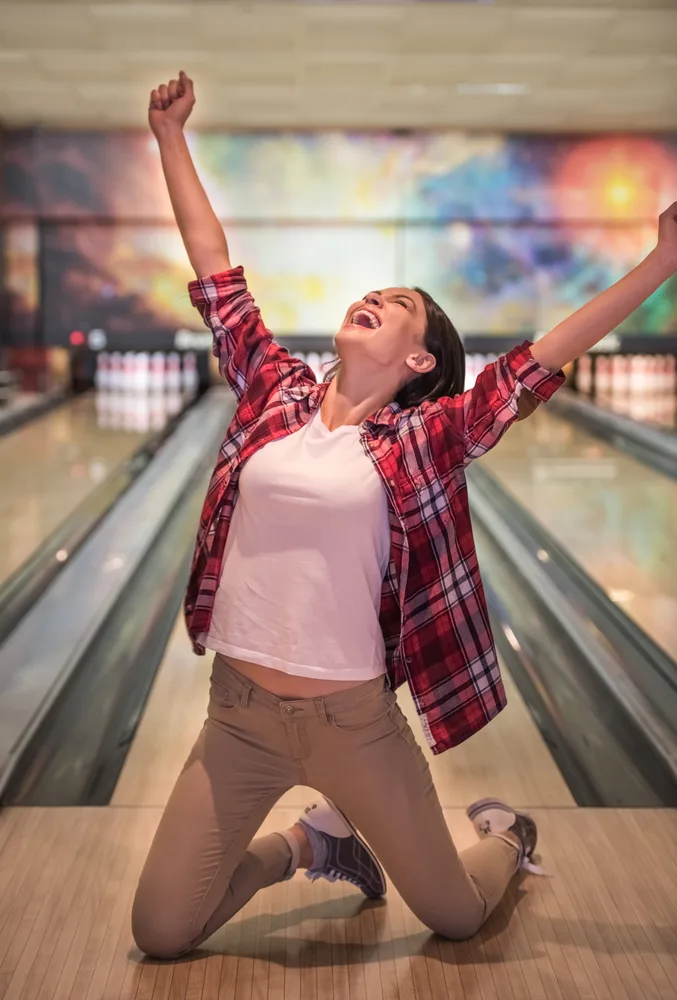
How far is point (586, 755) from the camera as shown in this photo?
279cm

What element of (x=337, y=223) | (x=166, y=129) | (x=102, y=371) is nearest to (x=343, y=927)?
(x=166, y=129)

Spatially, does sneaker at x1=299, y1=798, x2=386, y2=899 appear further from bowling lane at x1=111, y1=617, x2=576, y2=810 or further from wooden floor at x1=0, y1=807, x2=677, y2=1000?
bowling lane at x1=111, y1=617, x2=576, y2=810

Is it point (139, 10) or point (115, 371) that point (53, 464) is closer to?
point (139, 10)

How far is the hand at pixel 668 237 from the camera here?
5.93ft

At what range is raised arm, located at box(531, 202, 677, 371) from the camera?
179 centimetres

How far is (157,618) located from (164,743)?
0.98 metres

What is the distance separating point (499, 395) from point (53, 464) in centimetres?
486

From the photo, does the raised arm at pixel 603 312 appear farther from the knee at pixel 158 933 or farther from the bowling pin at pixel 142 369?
the bowling pin at pixel 142 369

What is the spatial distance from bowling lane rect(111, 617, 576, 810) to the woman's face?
3.55 ft

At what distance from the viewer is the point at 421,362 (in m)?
1.93

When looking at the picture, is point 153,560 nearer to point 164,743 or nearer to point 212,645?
point 164,743

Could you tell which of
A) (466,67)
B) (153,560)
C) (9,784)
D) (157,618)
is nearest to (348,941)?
(9,784)

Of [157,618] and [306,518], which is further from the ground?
[306,518]

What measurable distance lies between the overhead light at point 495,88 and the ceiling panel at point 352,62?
2 cm
